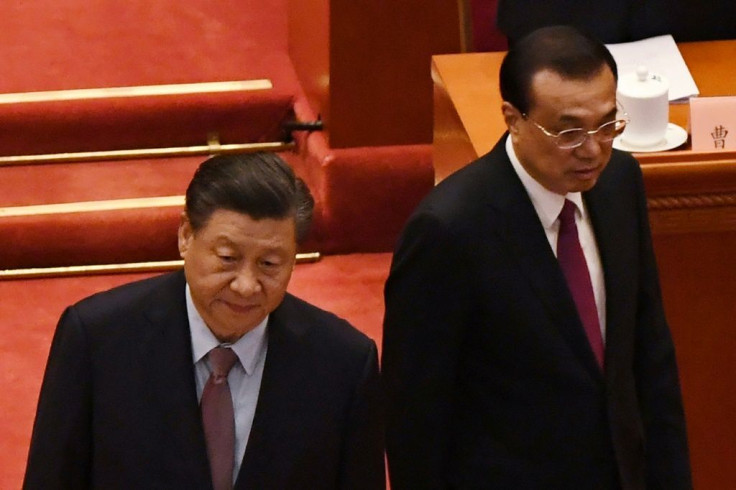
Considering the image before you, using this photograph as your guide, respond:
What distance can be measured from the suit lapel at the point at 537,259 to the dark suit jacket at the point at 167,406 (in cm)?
38

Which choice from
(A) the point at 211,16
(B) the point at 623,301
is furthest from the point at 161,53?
(B) the point at 623,301

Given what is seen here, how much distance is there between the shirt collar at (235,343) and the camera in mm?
1702

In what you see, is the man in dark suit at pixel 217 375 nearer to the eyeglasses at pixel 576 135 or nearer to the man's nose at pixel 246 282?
the man's nose at pixel 246 282

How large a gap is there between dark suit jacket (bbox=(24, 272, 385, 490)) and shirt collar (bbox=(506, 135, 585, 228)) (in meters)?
0.44

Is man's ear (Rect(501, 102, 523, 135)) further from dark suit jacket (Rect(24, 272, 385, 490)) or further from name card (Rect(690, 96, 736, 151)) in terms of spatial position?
name card (Rect(690, 96, 736, 151))

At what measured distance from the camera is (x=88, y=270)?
3725 mm

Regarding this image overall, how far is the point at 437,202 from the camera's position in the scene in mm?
2029

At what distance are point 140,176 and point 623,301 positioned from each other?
2.09 m

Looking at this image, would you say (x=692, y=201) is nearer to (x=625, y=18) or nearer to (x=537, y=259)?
(x=537, y=259)

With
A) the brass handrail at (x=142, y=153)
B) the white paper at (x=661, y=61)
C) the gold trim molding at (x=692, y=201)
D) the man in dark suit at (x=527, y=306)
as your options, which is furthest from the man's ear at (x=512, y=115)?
the brass handrail at (x=142, y=153)

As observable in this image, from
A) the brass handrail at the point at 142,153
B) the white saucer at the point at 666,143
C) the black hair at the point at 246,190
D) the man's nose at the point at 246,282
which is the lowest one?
the brass handrail at the point at 142,153

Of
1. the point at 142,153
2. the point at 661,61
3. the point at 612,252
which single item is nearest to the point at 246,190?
the point at 612,252

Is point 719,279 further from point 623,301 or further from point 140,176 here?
point 140,176

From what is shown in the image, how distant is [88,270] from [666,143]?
1701 mm
